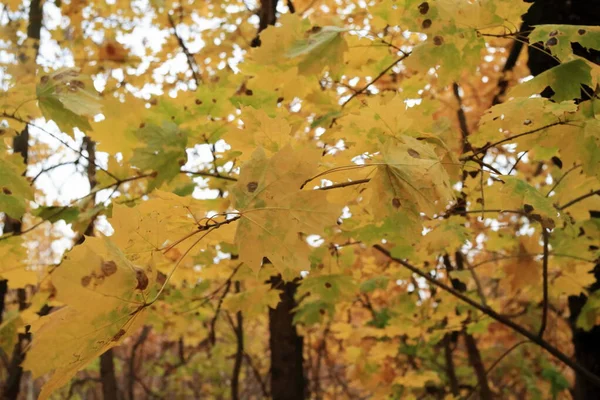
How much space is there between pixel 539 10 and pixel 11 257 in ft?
7.50

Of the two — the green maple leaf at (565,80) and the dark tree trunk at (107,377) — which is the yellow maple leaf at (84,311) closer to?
the green maple leaf at (565,80)

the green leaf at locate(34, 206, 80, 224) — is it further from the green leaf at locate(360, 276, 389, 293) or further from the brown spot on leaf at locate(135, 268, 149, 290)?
the green leaf at locate(360, 276, 389, 293)

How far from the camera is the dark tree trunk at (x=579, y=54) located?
1.80 m

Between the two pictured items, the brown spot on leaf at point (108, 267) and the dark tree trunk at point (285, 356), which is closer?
the brown spot on leaf at point (108, 267)

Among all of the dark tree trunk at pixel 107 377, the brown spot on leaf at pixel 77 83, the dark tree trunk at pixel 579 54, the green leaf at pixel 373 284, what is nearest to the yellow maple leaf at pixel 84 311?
the brown spot on leaf at pixel 77 83

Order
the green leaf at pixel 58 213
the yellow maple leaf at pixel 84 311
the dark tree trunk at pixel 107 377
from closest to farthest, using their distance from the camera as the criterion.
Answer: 1. the yellow maple leaf at pixel 84 311
2. the green leaf at pixel 58 213
3. the dark tree trunk at pixel 107 377

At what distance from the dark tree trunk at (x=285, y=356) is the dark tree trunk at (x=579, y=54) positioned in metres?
1.47

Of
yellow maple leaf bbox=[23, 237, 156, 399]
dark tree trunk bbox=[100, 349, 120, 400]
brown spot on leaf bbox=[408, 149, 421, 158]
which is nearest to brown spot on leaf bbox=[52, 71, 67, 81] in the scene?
yellow maple leaf bbox=[23, 237, 156, 399]

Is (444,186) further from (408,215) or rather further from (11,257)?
(11,257)

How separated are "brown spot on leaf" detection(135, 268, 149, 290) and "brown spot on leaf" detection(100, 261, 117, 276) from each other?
0.12ft

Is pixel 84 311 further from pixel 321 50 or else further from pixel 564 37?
pixel 564 37

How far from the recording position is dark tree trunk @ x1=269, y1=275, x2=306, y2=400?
2.78 meters

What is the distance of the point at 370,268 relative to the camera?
284 cm

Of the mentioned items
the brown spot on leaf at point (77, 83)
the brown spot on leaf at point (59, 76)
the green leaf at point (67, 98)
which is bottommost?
the green leaf at point (67, 98)
